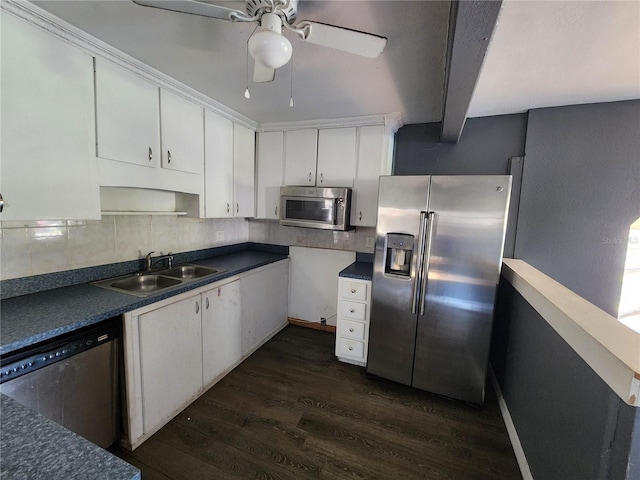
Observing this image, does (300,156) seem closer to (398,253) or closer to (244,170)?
(244,170)

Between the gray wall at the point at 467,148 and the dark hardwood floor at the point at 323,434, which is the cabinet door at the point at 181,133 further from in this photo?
the gray wall at the point at 467,148

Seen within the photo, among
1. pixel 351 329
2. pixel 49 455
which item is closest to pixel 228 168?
pixel 351 329

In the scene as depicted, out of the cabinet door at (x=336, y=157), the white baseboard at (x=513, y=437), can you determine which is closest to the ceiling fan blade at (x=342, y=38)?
the cabinet door at (x=336, y=157)

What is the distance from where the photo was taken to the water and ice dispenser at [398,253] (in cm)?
218

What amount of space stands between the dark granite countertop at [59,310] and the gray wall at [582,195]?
290 cm

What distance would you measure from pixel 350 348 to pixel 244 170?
2.10 m

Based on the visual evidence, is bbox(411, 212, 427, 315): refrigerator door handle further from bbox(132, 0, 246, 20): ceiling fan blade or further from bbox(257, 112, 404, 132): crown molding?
bbox(132, 0, 246, 20): ceiling fan blade

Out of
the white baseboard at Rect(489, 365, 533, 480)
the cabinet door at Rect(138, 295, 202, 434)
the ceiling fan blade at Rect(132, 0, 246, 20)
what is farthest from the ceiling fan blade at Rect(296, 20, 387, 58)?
the white baseboard at Rect(489, 365, 533, 480)

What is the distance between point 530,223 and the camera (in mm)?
2451

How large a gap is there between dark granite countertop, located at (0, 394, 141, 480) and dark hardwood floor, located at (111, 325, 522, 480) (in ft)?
4.13

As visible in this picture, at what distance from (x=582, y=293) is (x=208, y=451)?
120 inches

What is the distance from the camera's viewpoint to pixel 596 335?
102 cm

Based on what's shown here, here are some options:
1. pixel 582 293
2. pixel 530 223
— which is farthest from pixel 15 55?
pixel 582 293

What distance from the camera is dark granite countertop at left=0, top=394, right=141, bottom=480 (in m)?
0.50
